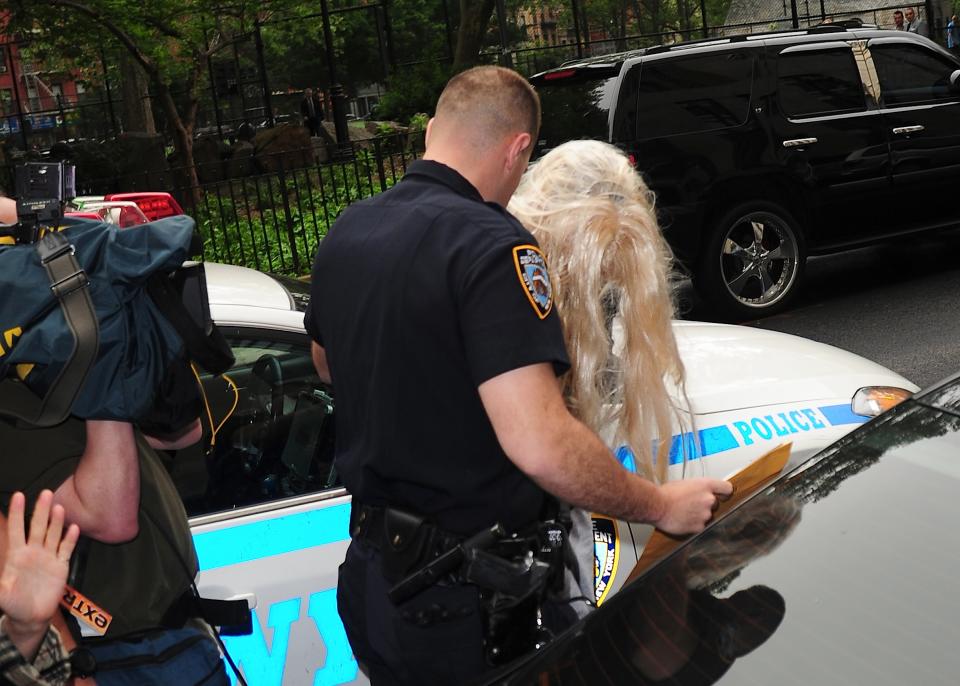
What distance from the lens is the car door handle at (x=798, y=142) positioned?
8.39 m

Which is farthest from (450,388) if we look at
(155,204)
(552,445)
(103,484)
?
(155,204)

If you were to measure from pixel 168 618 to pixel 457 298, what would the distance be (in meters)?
0.90

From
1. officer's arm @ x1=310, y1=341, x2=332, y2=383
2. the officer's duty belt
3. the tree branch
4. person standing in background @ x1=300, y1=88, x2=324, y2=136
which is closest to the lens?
the officer's duty belt

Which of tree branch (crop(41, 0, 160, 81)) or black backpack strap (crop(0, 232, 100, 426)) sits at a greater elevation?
tree branch (crop(41, 0, 160, 81))

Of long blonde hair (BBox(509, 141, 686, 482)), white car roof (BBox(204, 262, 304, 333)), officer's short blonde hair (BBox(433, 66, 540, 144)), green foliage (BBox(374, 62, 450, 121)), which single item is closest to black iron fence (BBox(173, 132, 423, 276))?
green foliage (BBox(374, 62, 450, 121))

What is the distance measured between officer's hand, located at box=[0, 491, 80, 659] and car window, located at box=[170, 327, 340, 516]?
1.17 meters

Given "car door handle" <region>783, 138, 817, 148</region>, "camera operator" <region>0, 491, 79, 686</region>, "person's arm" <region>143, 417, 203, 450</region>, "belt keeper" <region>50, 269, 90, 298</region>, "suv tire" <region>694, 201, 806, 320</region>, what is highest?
"belt keeper" <region>50, 269, 90, 298</region>

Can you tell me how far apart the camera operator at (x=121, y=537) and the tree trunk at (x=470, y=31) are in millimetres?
16622

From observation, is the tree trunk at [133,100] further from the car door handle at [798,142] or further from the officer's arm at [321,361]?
the officer's arm at [321,361]

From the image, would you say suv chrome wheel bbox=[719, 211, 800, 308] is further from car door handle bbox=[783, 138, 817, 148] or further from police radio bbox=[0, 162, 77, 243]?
police radio bbox=[0, 162, 77, 243]

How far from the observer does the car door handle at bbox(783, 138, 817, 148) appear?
330 inches

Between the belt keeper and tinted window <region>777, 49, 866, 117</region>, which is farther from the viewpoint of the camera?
tinted window <region>777, 49, 866, 117</region>

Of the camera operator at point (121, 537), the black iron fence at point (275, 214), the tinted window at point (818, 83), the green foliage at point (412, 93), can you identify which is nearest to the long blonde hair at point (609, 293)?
the camera operator at point (121, 537)

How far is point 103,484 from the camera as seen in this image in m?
2.23
